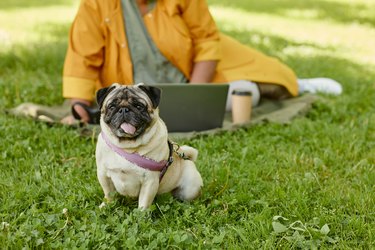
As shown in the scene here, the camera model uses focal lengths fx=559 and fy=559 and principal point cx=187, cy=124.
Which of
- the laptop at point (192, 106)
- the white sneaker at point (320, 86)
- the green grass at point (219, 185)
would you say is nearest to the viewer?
the green grass at point (219, 185)

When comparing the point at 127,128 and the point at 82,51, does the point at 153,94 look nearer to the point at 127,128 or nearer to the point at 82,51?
the point at 127,128

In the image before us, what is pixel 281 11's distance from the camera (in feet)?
36.4

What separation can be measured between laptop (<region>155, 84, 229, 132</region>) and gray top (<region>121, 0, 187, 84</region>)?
0.59 m

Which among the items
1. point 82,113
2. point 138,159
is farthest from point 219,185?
point 82,113

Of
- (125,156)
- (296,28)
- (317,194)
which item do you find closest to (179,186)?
(125,156)

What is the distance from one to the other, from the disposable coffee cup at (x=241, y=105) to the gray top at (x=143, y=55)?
502 mm

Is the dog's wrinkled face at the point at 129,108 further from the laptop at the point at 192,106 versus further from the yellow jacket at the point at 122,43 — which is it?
the yellow jacket at the point at 122,43

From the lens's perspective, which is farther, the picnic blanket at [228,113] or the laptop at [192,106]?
the picnic blanket at [228,113]

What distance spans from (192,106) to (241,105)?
2.01 feet

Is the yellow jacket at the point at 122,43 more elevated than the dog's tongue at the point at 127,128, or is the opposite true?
the dog's tongue at the point at 127,128

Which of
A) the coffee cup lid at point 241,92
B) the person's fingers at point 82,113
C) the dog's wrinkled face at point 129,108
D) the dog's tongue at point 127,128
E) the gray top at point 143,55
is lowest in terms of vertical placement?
the person's fingers at point 82,113

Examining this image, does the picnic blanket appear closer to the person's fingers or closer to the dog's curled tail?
the person's fingers

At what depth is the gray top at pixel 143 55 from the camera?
4.45 metres

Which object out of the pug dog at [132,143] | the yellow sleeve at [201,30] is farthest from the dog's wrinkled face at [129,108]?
the yellow sleeve at [201,30]
